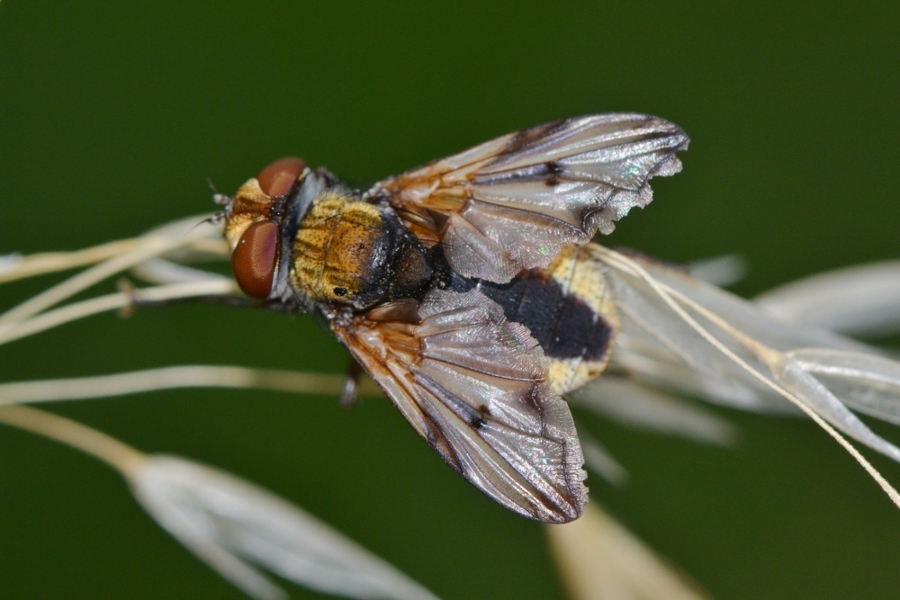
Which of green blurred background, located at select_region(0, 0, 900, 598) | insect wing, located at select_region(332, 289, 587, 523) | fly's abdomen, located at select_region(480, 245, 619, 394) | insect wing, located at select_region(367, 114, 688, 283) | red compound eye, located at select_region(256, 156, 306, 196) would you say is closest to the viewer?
insect wing, located at select_region(332, 289, 587, 523)

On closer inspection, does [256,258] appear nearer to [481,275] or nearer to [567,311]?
[481,275]

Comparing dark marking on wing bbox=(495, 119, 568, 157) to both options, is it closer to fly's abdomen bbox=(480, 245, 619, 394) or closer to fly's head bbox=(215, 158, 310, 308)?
fly's abdomen bbox=(480, 245, 619, 394)

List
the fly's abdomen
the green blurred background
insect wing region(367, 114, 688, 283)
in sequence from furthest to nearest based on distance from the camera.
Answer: the green blurred background → the fly's abdomen → insect wing region(367, 114, 688, 283)

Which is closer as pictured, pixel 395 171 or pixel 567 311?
pixel 567 311

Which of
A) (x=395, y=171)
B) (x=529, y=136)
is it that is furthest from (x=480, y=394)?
(x=395, y=171)

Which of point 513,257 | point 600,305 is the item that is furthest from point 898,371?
point 513,257

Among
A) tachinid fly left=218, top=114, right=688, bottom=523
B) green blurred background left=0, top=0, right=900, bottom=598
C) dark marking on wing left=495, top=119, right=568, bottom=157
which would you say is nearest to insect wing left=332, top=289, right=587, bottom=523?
tachinid fly left=218, top=114, right=688, bottom=523

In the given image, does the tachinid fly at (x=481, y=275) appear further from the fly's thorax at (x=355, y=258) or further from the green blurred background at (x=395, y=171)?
the green blurred background at (x=395, y=171)
